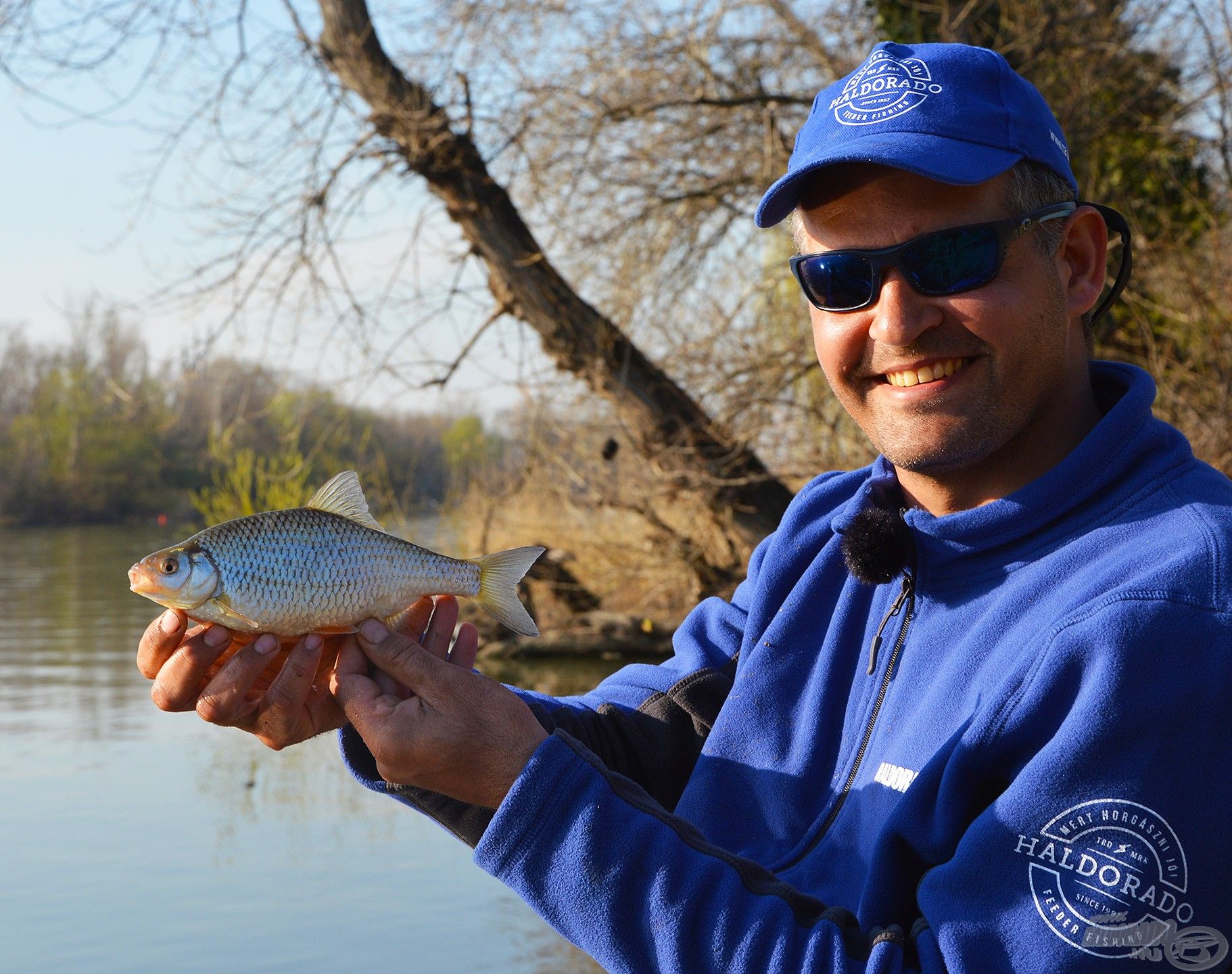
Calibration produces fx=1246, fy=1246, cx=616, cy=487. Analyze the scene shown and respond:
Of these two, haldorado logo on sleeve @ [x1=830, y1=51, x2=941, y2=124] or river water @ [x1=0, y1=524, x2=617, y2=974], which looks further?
river water @ [x1=0, y1=524, x2=617, y2=974]

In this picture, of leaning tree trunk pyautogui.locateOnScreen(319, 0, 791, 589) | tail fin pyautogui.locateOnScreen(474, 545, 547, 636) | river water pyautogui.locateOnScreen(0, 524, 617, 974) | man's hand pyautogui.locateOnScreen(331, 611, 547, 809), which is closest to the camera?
man's hand pyautogui.locateOnScreen(331, 611, 547, 809)

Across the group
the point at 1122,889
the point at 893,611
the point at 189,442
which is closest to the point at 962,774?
the point at 1122,889

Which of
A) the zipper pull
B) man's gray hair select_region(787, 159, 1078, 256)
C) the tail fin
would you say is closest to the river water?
the tail fin

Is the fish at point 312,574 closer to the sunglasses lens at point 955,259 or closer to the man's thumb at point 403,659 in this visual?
the man's thumb at point 403,659

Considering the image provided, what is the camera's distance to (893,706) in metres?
2.00

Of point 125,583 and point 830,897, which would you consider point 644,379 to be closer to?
point 830,897

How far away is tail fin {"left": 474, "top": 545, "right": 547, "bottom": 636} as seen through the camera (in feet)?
7.90

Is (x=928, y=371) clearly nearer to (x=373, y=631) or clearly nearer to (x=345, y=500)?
(x=373, y=631)

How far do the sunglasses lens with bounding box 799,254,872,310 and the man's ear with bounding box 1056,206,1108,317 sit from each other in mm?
347

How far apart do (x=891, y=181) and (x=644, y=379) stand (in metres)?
7.02

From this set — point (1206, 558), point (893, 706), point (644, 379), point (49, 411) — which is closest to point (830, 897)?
point (893, 706)

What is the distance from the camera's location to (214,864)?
566 cm

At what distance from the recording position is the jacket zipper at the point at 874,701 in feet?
6.69

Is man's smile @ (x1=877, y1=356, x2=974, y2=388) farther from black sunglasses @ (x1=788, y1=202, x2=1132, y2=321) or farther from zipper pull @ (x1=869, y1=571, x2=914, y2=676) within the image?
zipper pull @ (x1=869, y1=571, x2=914, y2=676)
